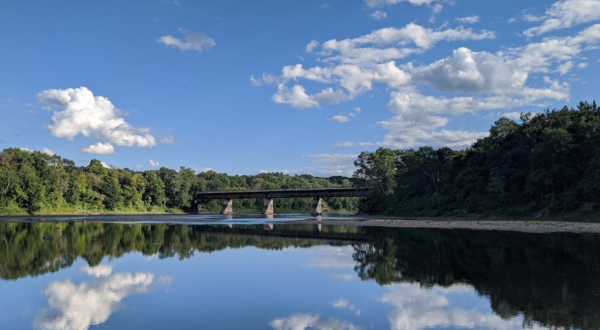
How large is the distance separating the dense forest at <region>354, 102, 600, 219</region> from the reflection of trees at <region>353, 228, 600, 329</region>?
3475 cm

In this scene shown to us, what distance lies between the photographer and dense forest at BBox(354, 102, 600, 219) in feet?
221

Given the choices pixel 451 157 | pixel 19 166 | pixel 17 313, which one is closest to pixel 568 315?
pixel 17 313

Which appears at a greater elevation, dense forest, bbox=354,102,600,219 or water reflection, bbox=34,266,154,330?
dense forest, bbox=354,102,600,219

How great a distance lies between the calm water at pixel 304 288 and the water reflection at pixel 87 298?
0.15 feet

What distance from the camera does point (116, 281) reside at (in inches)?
817

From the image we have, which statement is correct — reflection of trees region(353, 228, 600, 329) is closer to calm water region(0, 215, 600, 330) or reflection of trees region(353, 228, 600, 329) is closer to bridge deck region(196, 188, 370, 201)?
calm water region(0, 215, 600, 330)

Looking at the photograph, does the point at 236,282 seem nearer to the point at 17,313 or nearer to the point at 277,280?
the point at 277,280

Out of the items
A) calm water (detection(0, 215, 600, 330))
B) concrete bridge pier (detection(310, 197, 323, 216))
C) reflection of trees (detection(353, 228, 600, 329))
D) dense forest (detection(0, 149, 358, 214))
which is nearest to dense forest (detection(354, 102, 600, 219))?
concrete bridge pier (detection(310, 197, 323, 216))

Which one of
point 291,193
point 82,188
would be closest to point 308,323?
point 291,193

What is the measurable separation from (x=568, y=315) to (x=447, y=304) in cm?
378

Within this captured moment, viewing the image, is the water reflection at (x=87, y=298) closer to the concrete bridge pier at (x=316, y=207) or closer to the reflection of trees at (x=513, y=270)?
the reflection of trees at (x=513, y=270)

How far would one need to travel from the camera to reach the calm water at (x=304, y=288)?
1373cm

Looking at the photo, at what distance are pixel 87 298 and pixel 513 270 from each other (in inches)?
796

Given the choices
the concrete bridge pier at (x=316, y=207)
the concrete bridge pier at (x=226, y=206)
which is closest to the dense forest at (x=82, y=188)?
→ the concrete bridge pier at (x=226, y=206)
